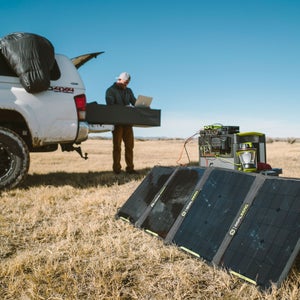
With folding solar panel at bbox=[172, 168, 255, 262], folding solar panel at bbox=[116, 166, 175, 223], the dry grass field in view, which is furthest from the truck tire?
folding solar panel at bbox=[172, 168, 255, 262]

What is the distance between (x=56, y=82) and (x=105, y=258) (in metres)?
4.03

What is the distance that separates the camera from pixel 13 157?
5715 mm

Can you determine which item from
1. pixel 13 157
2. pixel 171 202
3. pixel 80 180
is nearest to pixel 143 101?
pixel 80 180

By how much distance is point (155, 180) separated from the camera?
446 centimetres

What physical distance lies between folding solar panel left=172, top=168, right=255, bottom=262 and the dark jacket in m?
4.56

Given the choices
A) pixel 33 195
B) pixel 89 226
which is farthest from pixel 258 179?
pixel 33 195

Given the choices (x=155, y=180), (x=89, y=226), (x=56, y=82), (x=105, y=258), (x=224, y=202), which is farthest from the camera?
(x=56, y=82)

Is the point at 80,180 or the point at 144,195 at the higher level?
the point at 144,195

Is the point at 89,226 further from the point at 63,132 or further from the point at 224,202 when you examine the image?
the point at 63,132

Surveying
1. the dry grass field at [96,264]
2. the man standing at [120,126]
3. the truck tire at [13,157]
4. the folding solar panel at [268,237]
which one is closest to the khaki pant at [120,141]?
the man standing at [120,126]

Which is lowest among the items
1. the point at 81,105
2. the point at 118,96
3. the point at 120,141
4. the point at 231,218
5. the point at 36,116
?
the point at 120,141

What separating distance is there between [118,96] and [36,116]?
2351mm

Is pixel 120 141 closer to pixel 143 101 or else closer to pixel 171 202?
pixel 143 101

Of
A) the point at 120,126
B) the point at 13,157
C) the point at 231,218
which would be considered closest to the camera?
the point at 231,218
